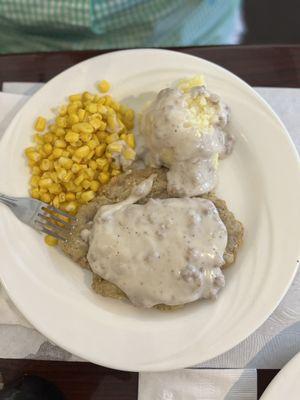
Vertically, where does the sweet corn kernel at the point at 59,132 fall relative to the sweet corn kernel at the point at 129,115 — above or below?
below

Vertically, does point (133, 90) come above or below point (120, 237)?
above

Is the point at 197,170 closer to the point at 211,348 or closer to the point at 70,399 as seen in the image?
the point at 211,348

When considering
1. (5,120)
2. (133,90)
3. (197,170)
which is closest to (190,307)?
(197,170)

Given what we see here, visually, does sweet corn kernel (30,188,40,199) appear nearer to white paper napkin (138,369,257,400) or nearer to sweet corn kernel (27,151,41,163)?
sweet corn kernel (27,151,41,163)

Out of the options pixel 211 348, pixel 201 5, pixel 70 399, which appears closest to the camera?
pixel 211 348

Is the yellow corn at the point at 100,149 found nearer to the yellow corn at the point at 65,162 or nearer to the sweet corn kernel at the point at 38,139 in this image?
the yellow corn at the point at 65,162

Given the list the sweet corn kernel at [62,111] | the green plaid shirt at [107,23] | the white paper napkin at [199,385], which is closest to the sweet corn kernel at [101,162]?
the sweet corn kernel at [62,111]
